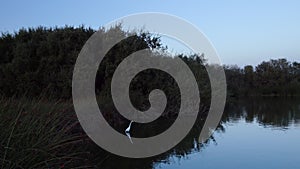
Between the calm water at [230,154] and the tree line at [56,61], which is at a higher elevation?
the tree line at [56,61]

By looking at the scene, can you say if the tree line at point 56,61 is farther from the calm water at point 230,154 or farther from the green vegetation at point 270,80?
the green vegetation at point 270,80

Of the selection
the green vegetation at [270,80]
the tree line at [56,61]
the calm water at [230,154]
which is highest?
the green vegetation at [270,80]

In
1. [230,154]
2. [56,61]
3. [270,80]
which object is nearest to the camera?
[230,154]

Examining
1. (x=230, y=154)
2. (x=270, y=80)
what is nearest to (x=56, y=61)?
(x=230, y=154)

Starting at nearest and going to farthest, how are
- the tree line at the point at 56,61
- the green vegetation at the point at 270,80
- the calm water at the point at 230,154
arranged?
the calm water at the point at 230,154
the tree line at the point at 56,61
the green vegetation at the point at 270,80

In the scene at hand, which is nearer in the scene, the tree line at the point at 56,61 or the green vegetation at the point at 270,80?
the tree line at the point at 56,61

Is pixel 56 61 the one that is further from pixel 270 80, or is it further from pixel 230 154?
pixel 270 80

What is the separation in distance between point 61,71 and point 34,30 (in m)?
4.20

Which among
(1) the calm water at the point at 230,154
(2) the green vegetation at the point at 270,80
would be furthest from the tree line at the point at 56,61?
(2) the green vegetation at the point at 270,80

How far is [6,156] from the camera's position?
348cm

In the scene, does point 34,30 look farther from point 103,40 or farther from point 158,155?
point 158,155

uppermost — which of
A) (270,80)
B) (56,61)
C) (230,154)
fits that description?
(270,80)

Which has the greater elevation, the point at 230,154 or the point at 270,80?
the point at 270,80

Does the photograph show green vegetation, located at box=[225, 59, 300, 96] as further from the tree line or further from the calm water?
the calm water
